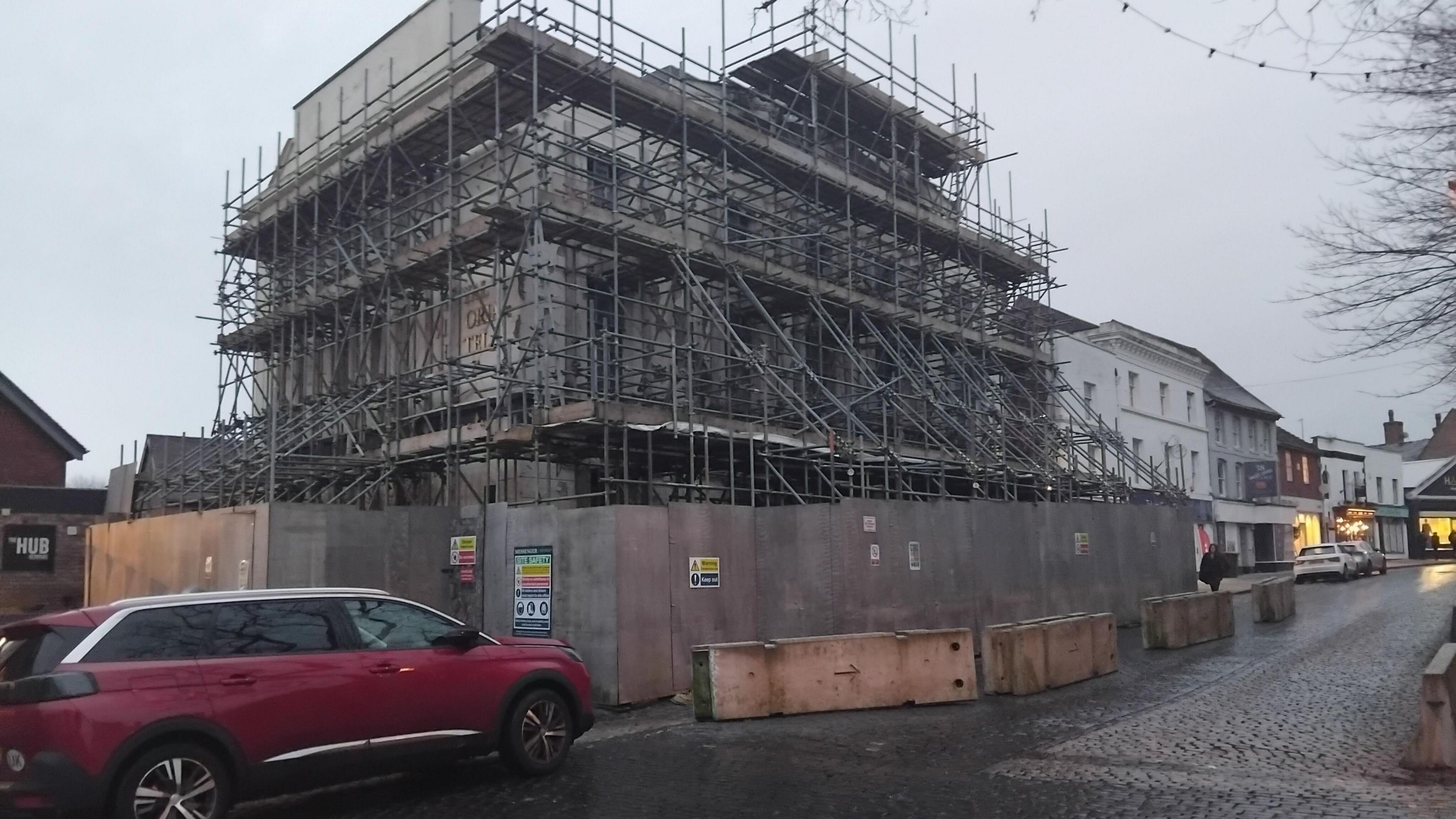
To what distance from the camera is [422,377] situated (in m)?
19.6

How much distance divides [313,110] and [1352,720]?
2382 centimetres

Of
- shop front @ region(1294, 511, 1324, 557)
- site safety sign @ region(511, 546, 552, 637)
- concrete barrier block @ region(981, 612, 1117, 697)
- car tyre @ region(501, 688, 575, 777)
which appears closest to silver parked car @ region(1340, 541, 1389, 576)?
shop front @ region(1294, 511, 1324, 557)

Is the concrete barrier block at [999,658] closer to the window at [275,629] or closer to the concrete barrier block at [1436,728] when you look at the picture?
the concrete barrier block at [1436,728]

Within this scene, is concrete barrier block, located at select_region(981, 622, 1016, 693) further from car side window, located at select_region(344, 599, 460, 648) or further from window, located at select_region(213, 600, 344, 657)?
window, located at select_region(213, 600, 344, 657)

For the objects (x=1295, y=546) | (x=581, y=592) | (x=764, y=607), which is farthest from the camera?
(x=1295, y=546)

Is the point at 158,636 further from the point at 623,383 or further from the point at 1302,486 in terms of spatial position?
the point at 1302,486

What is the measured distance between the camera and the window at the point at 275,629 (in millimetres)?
8398

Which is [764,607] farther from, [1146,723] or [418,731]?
[418,731]

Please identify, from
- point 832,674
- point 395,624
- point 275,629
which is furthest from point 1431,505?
point 275,629

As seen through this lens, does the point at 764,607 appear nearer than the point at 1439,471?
Yes

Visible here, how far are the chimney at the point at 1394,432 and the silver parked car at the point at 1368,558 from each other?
39.0 meters

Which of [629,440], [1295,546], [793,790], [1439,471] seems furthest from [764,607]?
[1439,471]

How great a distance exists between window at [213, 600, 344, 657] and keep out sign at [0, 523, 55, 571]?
69.3 feet

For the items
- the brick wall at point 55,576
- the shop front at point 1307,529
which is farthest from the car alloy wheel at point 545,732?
the shop front at point 1307,529
